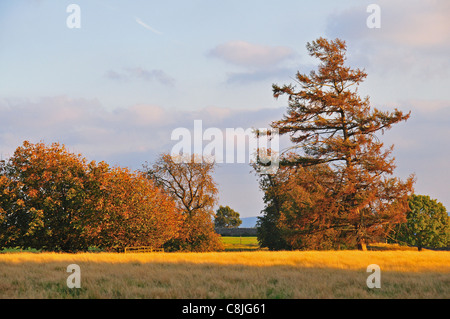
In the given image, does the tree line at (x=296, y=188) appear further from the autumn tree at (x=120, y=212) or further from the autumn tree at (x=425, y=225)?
the autumn tree at (x=425, y=225)

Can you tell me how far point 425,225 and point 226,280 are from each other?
4759cm

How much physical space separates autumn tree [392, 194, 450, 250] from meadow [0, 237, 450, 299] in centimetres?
3787

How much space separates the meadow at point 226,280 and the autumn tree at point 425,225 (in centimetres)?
3787

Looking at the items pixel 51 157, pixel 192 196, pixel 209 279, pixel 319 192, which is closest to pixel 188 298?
pixel 209 279

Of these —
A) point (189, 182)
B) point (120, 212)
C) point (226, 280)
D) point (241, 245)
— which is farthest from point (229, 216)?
point (226, 280)

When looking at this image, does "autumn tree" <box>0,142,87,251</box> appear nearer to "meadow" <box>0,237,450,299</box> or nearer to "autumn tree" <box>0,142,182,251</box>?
"autumn tree" <box>0,142,182,251</box>

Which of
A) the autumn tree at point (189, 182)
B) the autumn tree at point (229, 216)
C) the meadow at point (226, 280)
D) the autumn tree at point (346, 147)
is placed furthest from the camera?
the autumn tree at point (229, 216)

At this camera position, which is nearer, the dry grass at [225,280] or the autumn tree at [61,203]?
the dry grass at [225,280]

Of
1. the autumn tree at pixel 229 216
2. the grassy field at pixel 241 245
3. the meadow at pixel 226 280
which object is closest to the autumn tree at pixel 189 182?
the grassy field at pixel 241 245

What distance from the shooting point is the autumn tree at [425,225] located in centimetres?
5491

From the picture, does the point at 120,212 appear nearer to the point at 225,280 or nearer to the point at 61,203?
the point at 61,203

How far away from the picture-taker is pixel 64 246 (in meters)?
32.5

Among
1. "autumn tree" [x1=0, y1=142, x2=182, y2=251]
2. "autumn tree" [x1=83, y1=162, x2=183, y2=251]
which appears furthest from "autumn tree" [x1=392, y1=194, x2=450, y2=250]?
"autumn tree" [x1=0, y1=142, x2=182, y2=251]
